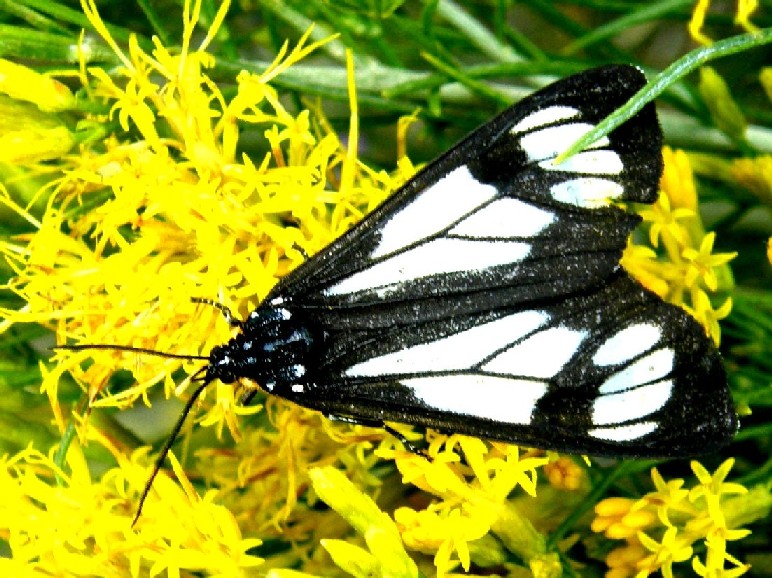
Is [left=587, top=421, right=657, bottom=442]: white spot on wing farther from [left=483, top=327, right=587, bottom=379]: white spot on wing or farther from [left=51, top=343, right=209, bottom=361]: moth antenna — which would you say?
[left=51, top=343, right=209, bottom=361]: moth antenna

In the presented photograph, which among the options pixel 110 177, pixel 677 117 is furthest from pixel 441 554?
pixel 677 117

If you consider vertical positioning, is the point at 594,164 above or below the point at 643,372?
above

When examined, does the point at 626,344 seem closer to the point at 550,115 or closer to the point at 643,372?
the point at 643,372

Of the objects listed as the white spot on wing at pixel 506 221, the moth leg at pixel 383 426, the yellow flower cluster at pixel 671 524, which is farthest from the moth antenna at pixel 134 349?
the yellow flower cluster at pixel 671 524

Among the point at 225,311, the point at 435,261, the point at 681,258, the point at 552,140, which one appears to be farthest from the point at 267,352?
the point at 681,258

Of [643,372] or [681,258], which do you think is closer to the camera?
[643,372]

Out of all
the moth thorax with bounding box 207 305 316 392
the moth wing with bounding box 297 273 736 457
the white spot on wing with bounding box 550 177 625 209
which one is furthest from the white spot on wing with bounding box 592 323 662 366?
the moth thorax with bounding box 207 305 316 392

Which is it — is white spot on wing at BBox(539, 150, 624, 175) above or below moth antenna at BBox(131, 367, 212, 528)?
above
